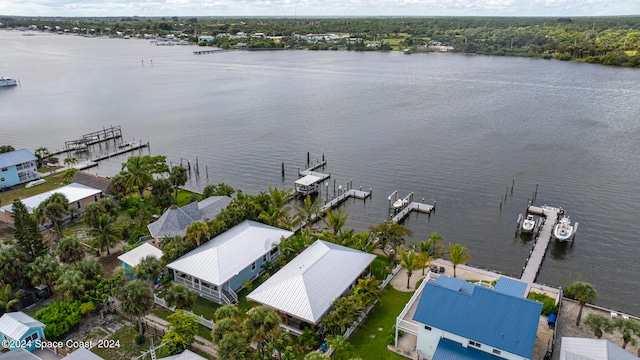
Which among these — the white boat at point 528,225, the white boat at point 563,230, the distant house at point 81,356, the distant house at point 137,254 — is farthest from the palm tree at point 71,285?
the white boat at point 563,230

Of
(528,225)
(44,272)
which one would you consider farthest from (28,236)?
(528,225)

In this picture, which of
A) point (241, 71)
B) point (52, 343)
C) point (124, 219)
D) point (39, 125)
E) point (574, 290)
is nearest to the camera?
point (52, 343)

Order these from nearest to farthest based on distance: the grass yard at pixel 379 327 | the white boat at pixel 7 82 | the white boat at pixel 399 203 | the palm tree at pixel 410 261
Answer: the grass yard at pixel 379 327 < the palm tree at pixel 410 261 < the white boat at pixel 399 203 < the white boat at pixel 7 82

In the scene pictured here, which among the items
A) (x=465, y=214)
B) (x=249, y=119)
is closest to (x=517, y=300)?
(x=465, y=214)

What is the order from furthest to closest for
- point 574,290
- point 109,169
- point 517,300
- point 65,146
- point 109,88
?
point 109,88
point 65,146
point 109,169
point 574,290
point 517,300

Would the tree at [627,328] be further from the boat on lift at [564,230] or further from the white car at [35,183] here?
the white car at [35,183]

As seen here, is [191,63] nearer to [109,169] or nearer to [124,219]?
[109,169]

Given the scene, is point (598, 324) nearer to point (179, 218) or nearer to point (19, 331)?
point (179, 218)

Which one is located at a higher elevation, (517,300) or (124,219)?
(517,300)
